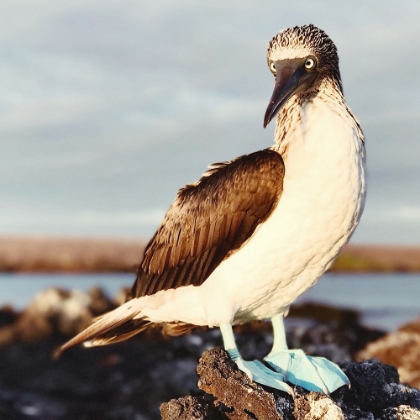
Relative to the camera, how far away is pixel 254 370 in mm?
4949

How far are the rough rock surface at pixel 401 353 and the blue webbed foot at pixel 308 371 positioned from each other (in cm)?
503

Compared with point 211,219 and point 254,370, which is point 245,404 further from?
point 211,219

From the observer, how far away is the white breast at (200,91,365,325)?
464 cm

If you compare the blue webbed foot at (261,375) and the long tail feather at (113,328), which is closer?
the blue webbed foot at (261,375)

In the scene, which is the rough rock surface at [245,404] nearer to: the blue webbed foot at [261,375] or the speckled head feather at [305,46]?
the blue webbed foot at [261,375]

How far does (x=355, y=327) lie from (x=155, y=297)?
10.4m

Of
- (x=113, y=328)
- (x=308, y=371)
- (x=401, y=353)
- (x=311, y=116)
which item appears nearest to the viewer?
(x=311, y=116)

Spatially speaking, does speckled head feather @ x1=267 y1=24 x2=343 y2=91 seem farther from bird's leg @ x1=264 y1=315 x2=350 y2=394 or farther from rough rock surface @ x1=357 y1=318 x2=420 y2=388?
rough rock surface @ x1=357 y1=318 x2=420 y2=388

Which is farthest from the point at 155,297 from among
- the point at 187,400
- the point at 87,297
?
the point at 87,297

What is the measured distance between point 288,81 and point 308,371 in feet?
8.00

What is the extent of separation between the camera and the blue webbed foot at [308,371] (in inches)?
202

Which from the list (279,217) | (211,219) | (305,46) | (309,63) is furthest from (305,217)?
(305,46)

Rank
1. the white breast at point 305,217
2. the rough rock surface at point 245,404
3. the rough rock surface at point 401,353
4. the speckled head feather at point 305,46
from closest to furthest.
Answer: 1. the rough rock surface at point 245,404
2. the white breast at point 305,217
3. the speckled head feather at point 305,46
4. the rough rock surface at point 401,353

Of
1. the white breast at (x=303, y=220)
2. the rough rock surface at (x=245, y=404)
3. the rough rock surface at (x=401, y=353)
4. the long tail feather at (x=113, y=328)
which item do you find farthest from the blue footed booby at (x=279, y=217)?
the rough rock surface at (x=401, y=353)
